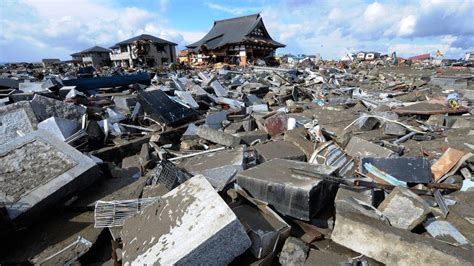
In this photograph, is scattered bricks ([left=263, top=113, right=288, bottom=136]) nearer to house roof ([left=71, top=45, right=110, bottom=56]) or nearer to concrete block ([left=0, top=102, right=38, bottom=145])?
concrete block ([left=0, top=102, right=38, bottom=145])

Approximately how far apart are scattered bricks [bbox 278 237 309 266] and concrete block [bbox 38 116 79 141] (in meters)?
4.02

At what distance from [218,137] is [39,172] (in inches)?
104

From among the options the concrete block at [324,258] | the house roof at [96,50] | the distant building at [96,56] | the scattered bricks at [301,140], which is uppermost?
the house roof at [96,50]

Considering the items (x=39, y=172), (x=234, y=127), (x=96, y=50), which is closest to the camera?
(x=39, y=172)

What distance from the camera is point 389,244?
191 centimetres

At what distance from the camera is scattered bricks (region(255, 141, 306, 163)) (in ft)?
11.9

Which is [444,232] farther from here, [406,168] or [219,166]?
[219,166]


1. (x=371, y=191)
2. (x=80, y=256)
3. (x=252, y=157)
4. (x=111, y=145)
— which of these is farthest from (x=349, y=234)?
(x=111, y=145)

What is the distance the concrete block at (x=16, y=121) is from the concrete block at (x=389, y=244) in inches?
206

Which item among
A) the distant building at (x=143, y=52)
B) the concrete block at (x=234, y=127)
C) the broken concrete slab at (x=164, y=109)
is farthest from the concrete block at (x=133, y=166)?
the distant building at (x=143, y=52)

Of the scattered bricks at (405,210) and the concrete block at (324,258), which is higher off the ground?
the scattered bricks at (405,210)

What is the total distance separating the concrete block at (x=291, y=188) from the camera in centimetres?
234

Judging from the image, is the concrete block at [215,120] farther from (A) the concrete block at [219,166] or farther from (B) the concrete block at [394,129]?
(B) the concrete block at [394,129]

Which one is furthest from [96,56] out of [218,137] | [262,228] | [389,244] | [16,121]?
[389,244]
